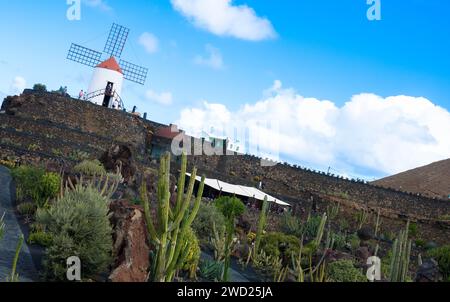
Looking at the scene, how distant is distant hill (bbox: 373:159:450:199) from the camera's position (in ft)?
145

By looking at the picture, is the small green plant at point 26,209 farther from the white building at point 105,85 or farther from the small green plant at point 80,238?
the white building at point 105,85

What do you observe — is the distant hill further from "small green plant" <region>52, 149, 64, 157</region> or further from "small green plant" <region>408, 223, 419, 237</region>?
"small green plant" <region>52, 149, 64, 157</region>

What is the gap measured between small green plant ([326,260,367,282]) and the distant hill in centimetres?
3336

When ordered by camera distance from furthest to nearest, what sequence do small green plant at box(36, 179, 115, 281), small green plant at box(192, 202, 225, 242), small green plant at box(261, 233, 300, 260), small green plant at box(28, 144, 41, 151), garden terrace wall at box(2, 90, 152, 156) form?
garden terrace wall at box(2, 90, 152, 156) < small green plant at box(28, 144, 41, 151) < small green plant at box(192, 202, 225, 242) < small green plant at box(261, 233, 300, 260) < small green plant at box(36, 179, 115, 281)

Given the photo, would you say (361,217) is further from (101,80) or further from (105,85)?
(101,80)

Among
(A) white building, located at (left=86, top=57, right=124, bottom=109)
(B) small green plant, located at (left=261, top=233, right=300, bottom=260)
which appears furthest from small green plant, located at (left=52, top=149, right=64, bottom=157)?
(A) white building, located at (left=86, top=57, right=124, bottom=109)

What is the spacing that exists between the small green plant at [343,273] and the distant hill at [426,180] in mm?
33360

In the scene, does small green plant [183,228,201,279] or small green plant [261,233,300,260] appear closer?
small green plant [183,228,201,279]

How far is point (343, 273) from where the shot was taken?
11680 millimetres

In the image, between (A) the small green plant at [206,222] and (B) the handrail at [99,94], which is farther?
(B) the handrail at [99,94]

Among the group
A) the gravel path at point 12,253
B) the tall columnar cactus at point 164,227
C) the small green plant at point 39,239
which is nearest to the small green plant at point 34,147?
the gravel path at point 12,253

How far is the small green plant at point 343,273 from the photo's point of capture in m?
11.5
